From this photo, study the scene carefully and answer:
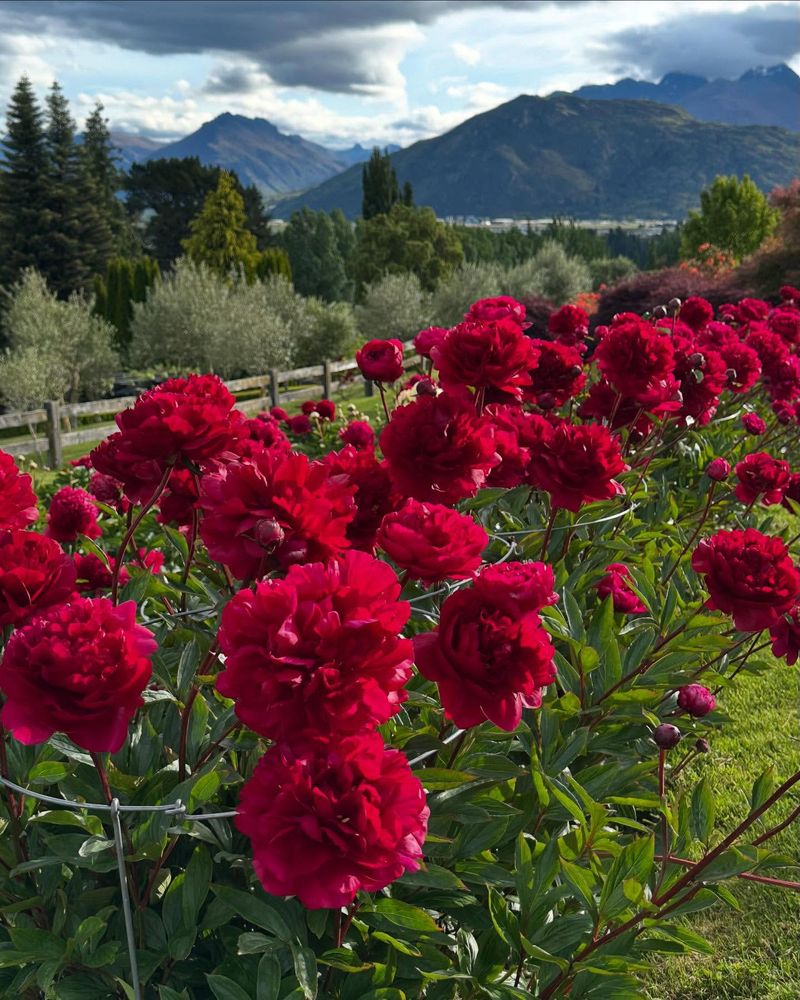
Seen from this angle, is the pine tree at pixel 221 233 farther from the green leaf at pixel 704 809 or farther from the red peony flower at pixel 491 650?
the red peony flower at pixel 491 650

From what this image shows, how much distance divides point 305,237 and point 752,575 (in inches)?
2163

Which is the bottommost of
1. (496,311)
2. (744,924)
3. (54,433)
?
(54,433)

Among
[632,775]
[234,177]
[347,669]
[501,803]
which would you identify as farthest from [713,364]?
[234,177]

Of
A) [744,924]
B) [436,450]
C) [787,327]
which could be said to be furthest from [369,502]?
[787,327]

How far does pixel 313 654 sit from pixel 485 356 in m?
0.96

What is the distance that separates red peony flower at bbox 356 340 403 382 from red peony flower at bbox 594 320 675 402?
1.98 feet

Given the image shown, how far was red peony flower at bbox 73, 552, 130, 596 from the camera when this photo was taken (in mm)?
1845

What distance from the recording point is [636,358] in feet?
7.45

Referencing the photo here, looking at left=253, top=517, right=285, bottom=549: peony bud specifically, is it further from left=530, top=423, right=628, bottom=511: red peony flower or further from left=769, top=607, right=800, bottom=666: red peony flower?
left=769, top=607, right=800, bottom=666: red peony flower

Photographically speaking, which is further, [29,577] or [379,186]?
[379,186]

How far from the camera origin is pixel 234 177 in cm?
4072

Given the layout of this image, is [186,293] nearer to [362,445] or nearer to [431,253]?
[431,253]

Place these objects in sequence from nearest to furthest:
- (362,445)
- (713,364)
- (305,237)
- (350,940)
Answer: (350,940), (362,445), (713,364), (305,237)

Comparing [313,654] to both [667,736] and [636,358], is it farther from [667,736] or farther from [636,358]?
[636,358]
